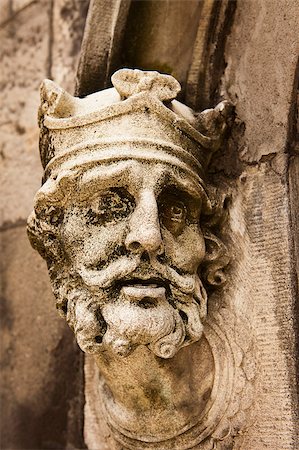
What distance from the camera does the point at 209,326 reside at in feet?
5.89

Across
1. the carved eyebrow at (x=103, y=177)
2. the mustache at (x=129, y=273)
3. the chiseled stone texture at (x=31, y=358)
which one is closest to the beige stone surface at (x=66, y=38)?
the chiseled stone texture at (x=31, y=358)

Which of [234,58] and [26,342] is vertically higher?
[234,58]

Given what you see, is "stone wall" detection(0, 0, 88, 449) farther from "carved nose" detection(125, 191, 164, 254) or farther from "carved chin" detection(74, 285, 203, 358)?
"carved nose" detection(125, 191, 164, 254)

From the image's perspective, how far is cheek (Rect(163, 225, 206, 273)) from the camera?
64.4 inches

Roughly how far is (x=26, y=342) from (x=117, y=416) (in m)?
0.52

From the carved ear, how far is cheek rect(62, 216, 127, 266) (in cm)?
26

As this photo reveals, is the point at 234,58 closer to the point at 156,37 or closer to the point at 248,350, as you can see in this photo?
the point at 156,37

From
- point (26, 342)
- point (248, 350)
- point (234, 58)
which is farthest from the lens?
point (26, 342)

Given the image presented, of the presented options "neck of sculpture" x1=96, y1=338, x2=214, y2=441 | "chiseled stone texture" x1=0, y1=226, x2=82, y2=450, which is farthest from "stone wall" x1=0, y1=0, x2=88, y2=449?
"neck of sculpture" x1=96, y1=338, x2=214, y2=441

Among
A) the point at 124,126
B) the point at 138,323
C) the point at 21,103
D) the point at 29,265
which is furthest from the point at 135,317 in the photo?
the point at 21,103

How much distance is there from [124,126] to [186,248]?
0.30 meters

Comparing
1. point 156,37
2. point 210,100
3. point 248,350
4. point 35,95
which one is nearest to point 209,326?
point 248,350

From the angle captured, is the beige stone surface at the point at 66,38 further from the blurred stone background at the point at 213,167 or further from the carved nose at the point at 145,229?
the carved nose at the point at 145,229

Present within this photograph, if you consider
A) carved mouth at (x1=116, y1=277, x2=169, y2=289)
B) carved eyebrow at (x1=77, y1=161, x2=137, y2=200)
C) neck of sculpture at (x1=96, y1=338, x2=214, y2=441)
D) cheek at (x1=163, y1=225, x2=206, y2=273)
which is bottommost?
neck of sculpture at (x1=96, y1=338, x2=214, y2=441)
